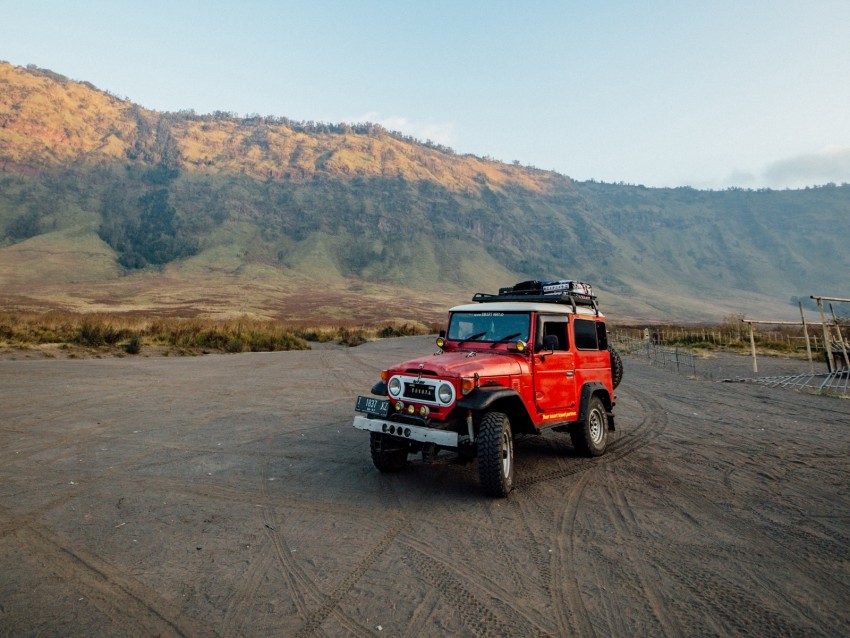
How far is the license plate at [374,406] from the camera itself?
6.23 metres

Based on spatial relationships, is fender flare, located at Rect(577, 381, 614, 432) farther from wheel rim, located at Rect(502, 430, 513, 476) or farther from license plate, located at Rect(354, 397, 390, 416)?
license plate, located at Rect(354, 397, 390, 416)

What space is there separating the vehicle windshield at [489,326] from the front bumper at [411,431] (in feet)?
5.99

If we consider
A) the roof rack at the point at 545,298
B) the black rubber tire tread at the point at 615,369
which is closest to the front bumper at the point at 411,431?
the roof rack at the point at 545,298

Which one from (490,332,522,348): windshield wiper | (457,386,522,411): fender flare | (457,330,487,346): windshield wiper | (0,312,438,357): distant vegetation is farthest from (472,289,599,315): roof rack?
(0,312,438,357): distant vegetation

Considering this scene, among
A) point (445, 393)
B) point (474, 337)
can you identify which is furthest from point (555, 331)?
point (445, 393)

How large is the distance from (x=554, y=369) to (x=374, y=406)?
2.65 meters

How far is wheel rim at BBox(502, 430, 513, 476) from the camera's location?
592 cm

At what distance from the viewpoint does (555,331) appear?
23.6 ft

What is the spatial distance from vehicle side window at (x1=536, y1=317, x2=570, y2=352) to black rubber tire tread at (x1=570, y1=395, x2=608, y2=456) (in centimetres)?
109

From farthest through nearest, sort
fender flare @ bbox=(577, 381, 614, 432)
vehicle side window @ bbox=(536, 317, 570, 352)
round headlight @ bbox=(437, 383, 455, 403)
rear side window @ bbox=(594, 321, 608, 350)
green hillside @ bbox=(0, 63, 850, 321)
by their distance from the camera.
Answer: green hillside @ bbox=(0, 63, 850, 321)
rear side window @ bbox=(594, 321, 608, 350)
fender flare @ bbox=(577, 381, 614, 432)
vehicle side window @ bbox=(536, 317, 570, 352)
round headlight @ bbox=(437, 383, 455, 403)

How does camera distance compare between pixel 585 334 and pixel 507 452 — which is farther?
pixel 585 334

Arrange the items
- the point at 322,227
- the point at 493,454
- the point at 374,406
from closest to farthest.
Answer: the point at 493,454
the point at 374,406
the point at 322,227

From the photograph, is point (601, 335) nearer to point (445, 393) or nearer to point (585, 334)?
point (585, 334)

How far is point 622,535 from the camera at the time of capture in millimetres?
4980
